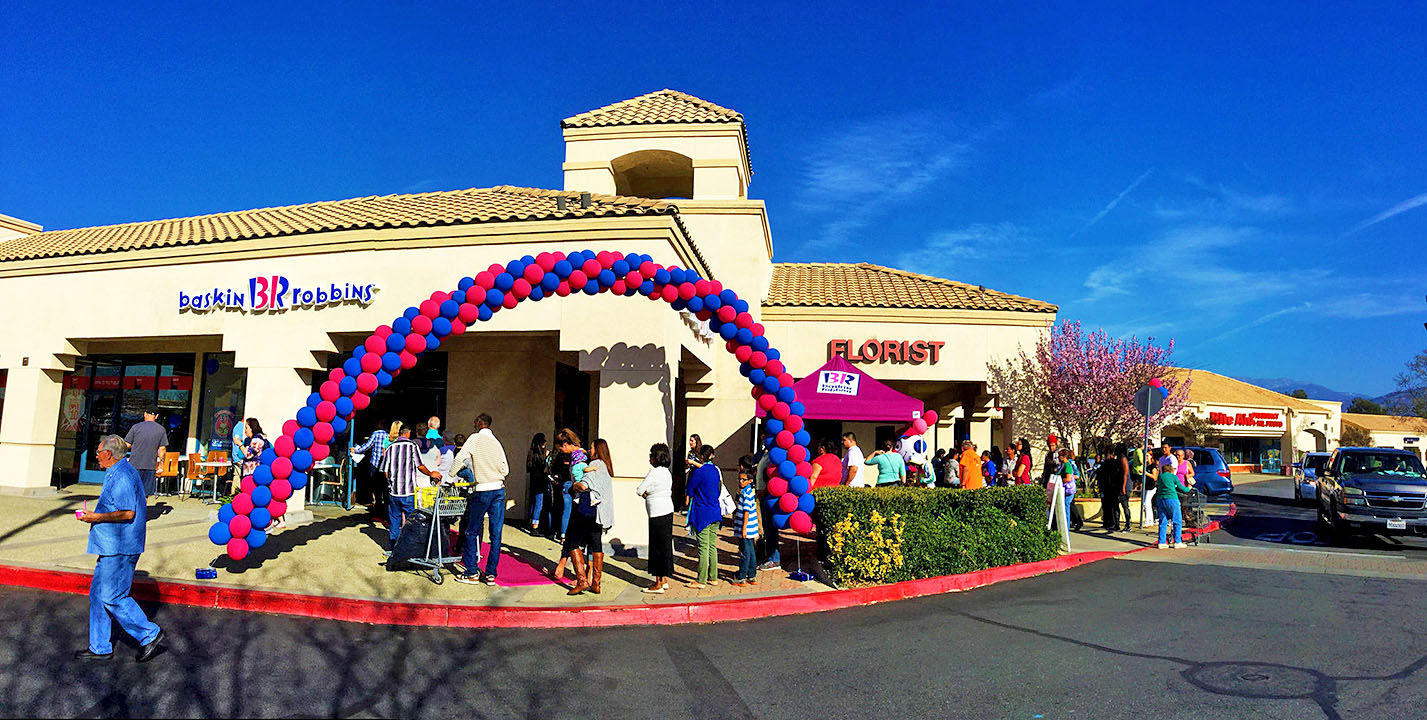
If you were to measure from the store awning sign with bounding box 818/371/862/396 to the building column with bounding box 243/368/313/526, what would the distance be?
8836mm

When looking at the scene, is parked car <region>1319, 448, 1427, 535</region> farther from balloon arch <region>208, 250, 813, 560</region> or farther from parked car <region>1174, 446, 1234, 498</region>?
balloon arch <region>208, 250, 813, 560</region>

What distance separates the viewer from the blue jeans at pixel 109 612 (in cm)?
588

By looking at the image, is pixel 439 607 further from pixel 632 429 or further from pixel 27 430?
pixel 27 430

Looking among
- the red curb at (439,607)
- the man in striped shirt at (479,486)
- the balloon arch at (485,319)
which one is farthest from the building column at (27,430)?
the man in striped shirt at (479,486)

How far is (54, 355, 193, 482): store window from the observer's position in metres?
17.6

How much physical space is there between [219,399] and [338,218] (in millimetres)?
6022

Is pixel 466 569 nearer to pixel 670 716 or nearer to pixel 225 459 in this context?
pixel 670 716

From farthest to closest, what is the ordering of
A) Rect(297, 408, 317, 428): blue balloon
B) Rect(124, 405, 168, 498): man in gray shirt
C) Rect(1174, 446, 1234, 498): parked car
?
Rect(1174, 446, 1234, 498): parked car, Rect(124, 405, 168, 498): man in gray shirt, Rect(297, 408, 317, 428): blue balloon

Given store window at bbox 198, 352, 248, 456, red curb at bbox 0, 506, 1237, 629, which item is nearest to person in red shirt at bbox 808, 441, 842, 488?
red curb at bbox 0, 506, 1237, 629

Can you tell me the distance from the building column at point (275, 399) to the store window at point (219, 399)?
14.9 ft

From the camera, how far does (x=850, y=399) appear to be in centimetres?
1492

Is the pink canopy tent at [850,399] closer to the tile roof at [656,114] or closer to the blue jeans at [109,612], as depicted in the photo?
the tile roof at [656,114]

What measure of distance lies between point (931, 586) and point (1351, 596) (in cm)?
481

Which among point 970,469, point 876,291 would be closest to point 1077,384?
point 876,291
